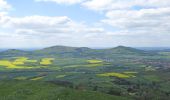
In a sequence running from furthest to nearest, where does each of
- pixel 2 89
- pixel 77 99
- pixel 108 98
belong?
pixel 2 89, pixel 108 98, pixel 77 99

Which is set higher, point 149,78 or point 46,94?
point 46,94

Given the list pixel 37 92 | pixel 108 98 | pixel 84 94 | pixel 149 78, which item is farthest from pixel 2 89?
pixel 149 78

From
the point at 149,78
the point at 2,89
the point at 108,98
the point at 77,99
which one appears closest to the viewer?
the point at 77,99

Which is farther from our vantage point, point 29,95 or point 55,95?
point 29,95

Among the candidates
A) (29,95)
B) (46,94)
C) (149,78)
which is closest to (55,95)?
(46,94)

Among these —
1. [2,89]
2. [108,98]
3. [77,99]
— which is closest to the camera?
[77,99]

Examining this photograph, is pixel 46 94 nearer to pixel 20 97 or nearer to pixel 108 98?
pixel 20 97

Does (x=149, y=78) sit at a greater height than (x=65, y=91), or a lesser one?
lesser

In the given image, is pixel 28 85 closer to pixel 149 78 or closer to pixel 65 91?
pixel 65 91

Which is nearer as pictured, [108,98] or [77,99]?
[77,99]
